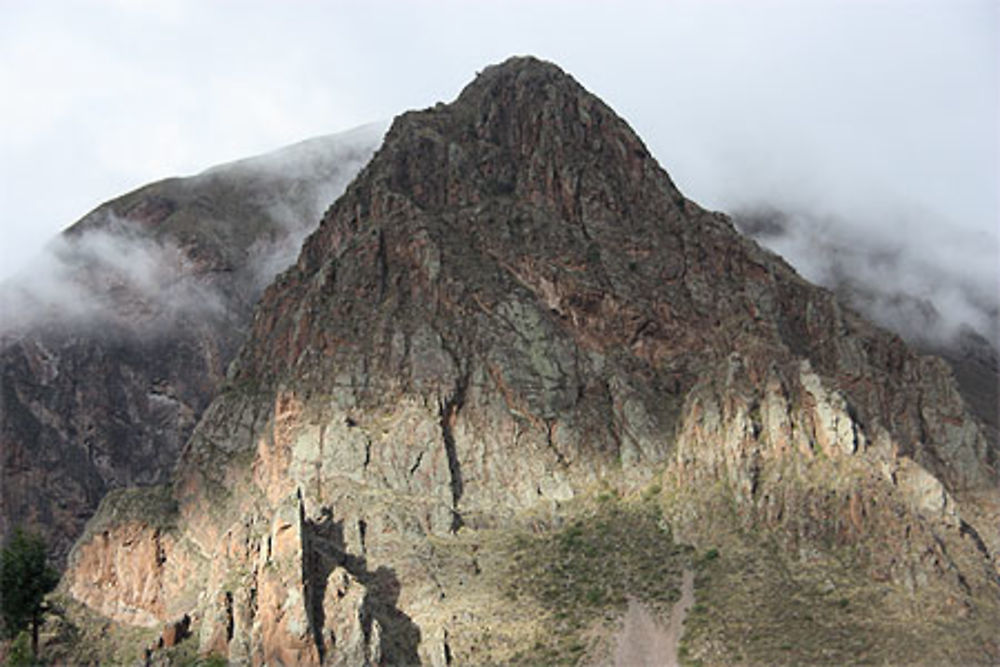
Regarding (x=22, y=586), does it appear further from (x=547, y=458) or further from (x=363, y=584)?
(x=547, y=458)

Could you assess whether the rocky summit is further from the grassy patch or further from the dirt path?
the dirt path

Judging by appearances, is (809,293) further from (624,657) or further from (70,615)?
(70,615)

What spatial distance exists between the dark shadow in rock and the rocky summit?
17.1 inches

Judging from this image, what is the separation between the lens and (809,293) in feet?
586

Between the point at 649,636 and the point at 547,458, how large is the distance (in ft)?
110

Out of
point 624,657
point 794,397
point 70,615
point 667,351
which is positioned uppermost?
point 667,351

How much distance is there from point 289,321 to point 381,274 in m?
16.7

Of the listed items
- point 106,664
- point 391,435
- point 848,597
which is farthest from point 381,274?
point 848,597

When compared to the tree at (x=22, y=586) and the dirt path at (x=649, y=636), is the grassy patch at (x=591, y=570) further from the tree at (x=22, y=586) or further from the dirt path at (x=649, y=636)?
the tree at (x=22, y=586)

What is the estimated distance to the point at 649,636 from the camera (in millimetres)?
124500

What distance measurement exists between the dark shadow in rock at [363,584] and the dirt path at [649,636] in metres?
23.0

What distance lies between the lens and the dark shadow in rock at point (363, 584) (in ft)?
381

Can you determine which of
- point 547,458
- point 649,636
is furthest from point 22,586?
point 649,636

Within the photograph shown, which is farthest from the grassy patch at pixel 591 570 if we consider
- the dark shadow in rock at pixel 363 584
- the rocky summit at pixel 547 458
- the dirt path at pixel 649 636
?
the dark shadow in rock at pixel 363 584
